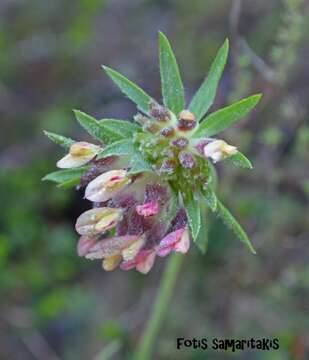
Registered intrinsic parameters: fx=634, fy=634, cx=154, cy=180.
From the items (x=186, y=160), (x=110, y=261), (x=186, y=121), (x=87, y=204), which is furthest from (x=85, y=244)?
(x=87, y=204)

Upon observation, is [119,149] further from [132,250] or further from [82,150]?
[132,250]

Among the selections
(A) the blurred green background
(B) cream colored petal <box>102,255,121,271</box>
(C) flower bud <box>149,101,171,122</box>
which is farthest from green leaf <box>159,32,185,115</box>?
(A) the blurred green background

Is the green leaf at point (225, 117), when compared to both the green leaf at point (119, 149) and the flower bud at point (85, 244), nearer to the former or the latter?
the green leaf at point (119, 149)

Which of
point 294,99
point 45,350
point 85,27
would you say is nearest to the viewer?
point 294,99

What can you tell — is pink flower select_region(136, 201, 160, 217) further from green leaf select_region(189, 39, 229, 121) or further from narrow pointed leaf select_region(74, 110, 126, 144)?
green leaf select_region(189, 39, 229, 121)

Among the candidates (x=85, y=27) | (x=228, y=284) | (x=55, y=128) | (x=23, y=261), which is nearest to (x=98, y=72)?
(x=85, y=27)

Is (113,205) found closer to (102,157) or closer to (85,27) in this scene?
(102,157)
